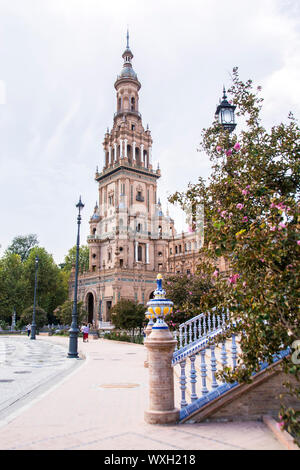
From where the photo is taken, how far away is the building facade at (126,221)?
45281 mm

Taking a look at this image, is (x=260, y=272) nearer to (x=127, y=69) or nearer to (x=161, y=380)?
(x=161, y=380)

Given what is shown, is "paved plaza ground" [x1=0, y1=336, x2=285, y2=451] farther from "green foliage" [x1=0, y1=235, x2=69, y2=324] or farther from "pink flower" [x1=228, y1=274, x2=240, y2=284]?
"green foliage" [x1=0, y1=235, x2=69, y2=324]

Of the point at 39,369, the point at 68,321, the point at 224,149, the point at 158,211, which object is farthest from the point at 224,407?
the point at 158,211

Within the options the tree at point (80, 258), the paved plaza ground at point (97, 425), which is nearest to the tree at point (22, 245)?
the tree at point (80, 258)

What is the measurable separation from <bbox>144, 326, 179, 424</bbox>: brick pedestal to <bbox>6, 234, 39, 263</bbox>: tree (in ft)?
222

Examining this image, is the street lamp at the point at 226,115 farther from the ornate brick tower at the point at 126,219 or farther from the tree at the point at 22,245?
the tree at the point at 22,245

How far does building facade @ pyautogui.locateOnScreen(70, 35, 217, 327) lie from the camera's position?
45.3 meters

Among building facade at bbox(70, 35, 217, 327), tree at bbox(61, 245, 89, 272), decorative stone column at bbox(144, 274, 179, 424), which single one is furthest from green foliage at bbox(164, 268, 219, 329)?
tree at bbox(61, 245, 89, 272)

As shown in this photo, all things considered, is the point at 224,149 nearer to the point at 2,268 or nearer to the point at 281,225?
the point at 281,225

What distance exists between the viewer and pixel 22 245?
229 feet

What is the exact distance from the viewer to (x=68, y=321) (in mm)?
38719

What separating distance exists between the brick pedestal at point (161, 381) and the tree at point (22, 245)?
222 feet

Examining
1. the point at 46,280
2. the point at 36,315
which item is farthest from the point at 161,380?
the point at 46,280

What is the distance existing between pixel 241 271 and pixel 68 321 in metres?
36.6
